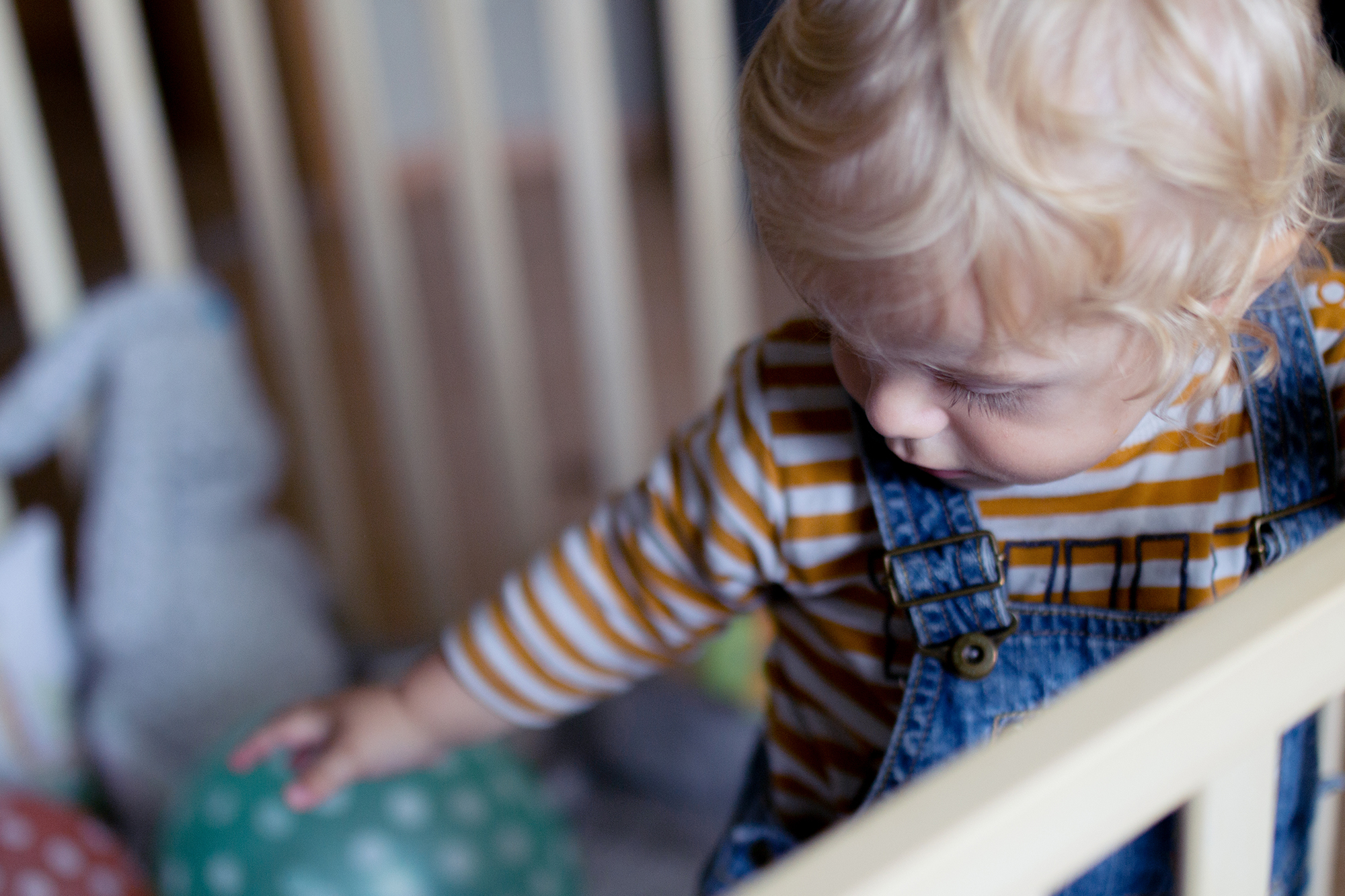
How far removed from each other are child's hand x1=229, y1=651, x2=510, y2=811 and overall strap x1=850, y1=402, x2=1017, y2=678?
230mm

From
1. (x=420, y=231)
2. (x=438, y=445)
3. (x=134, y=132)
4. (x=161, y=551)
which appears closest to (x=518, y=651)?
(x=161, y=551)

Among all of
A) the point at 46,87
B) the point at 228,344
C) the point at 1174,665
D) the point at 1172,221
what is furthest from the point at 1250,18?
the point at 46,87

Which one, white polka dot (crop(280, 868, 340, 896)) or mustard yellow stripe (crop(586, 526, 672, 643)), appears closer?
mustard yellow stripe (crop(586, 526, 672, 643))

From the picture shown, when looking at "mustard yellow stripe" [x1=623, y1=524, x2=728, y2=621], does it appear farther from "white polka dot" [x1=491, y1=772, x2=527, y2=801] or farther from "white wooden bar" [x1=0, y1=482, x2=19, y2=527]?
"white wooden bar" [x1=0, y1=482, x2=19, y2=527]

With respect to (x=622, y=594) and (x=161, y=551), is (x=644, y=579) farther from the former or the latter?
(x=161, y=551)

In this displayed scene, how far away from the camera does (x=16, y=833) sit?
84 cm

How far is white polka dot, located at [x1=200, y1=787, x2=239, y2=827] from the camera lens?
803 mm

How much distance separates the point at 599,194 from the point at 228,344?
1.13 feet

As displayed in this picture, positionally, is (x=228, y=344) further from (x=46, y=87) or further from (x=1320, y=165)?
(x=46, y=87)

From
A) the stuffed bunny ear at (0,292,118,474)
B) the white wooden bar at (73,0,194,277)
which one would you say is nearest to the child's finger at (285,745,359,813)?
the stuffed bunny ear at (0,292,118,474)

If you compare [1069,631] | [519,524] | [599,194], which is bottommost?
[519,524]

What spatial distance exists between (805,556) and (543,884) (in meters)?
0.45

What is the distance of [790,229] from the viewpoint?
40cm

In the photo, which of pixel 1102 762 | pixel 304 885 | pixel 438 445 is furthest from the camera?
pixel 438 445
